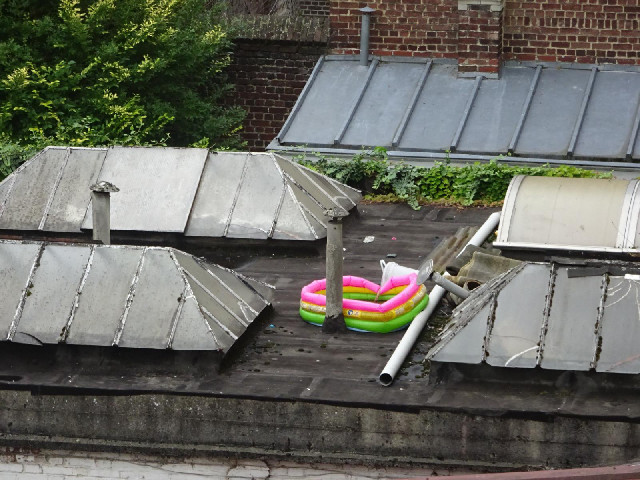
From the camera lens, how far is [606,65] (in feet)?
66.6

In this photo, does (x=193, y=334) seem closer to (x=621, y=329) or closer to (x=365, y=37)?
(x=621, y=329)

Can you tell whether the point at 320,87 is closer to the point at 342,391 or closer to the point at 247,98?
the point at 247,98

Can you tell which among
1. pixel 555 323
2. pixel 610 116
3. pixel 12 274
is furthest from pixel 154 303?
pixel 610 116

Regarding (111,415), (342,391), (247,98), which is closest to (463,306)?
(342,391)

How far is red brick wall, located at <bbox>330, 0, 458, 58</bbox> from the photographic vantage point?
21.0 metres

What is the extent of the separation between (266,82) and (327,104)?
118 inches

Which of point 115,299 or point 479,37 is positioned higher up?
point 115,299

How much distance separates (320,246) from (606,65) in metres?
8.90

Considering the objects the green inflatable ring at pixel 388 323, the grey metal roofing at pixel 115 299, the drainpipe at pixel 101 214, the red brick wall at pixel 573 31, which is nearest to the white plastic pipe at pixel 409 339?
the green inflatable ring at pixel 388 323

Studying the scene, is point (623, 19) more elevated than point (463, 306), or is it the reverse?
point (463, 306)

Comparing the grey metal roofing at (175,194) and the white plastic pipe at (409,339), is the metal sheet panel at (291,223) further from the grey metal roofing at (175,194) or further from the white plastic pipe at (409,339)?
the white plastic pipe at (409,339)

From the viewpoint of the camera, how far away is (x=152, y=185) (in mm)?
13477

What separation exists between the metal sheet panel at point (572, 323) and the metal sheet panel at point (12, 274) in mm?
3894

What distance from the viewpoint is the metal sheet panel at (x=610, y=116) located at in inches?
731
